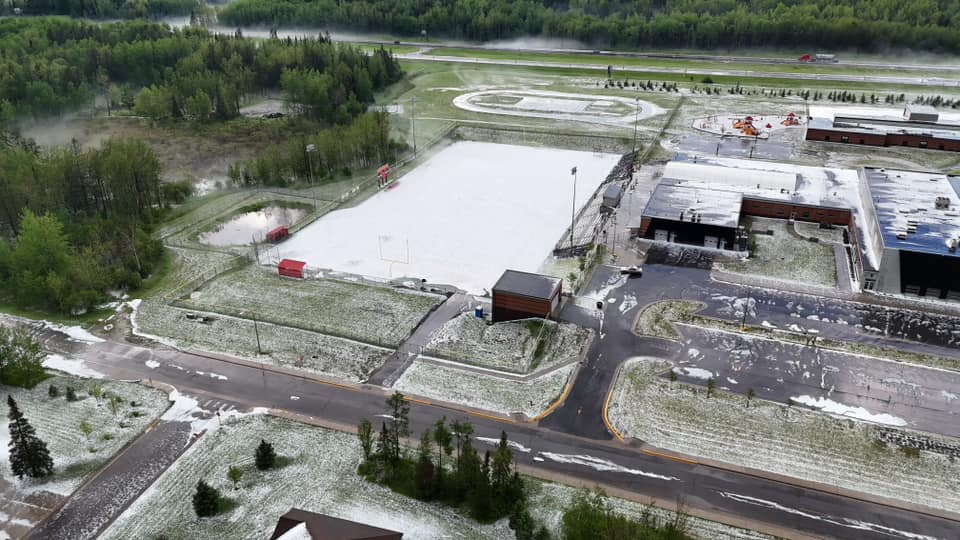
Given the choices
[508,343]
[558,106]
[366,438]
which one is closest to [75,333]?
[366,438]

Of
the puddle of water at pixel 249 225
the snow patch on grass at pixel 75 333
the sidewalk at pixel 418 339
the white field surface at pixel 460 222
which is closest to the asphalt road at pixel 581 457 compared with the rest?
the snow patch on grass at pixel 75 333

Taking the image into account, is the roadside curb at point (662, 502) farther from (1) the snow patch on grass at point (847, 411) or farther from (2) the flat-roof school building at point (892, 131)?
(2) the flat-roof school building at point (892, 131)

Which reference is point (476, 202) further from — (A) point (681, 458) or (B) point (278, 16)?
(B) point (278, 16)

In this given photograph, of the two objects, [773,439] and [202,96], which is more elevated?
[202,96]

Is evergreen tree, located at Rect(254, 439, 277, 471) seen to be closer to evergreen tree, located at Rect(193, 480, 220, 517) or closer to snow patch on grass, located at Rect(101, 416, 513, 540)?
snow patch on grass, located at Rect(101, 416, 513, 540)

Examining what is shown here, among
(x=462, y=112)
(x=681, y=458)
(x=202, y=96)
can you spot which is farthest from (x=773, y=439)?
(x=202, y=96)
